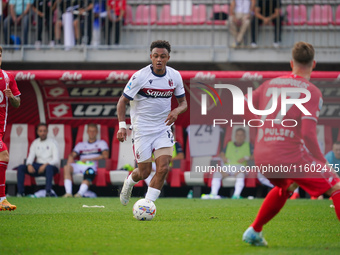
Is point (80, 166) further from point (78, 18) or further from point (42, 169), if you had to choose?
point (78, 18)

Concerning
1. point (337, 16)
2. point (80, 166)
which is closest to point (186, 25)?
point (337, 16)

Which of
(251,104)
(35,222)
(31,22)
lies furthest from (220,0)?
(251,104)

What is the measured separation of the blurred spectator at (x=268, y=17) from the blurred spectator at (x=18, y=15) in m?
5.62

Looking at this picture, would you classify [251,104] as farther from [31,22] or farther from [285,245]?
[31,22]

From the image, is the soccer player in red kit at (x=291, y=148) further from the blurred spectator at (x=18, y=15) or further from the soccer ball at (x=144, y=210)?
the blurred spectator at (x=18, y=15)

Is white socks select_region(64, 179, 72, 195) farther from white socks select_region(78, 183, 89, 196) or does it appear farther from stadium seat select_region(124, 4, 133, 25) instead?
stadium seat select_region(124, 4, 133, 25)

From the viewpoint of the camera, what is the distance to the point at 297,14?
56.0 ft

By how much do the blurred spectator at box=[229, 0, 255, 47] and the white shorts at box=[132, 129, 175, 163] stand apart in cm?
800

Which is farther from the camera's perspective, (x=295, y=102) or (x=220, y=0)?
(x=220, y=0)

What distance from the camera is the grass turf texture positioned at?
554 cm

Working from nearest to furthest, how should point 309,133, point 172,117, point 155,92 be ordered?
→ 1. point 309,133
2. point 172,117
3. point 155,92

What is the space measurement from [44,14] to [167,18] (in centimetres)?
321

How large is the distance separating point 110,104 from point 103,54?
1319 millimetres

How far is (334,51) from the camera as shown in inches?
605
